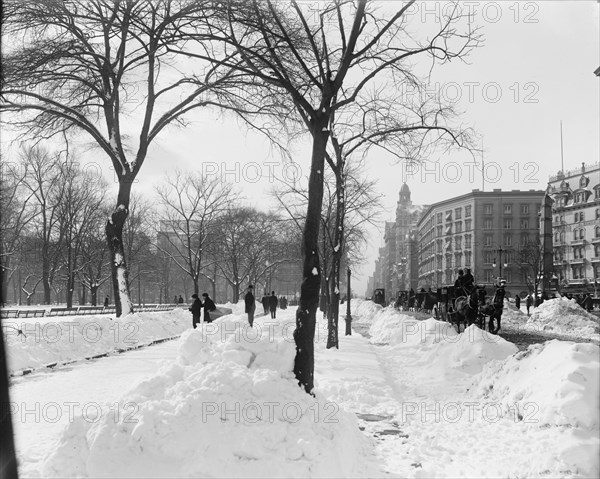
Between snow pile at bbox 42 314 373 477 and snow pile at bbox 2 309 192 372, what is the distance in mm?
5743

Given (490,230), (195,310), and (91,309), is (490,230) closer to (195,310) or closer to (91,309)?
(91,309)

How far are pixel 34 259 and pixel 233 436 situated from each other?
50544 millimetres

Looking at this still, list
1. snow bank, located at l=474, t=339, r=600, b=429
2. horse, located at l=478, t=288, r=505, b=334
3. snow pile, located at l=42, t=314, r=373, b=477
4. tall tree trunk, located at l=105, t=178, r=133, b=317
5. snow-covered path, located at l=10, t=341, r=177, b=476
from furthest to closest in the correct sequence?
1. horse, located at l=478, t=288, r=505, b=334
2. tall tree trunk, located at l=105, t=178, r=133, b=317
3. snow-covered path, located at l=10, t=341, r=177, b=476
4. snow bank, located at l=474, t=339, r=600, b=429
5. snow pile, located at l=42, t=314, r=373, b=477

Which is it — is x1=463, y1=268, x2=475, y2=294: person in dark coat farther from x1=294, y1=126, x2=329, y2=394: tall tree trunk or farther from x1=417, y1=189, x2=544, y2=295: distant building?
x1=417, y1=189, x2=544, y2=295: distant building

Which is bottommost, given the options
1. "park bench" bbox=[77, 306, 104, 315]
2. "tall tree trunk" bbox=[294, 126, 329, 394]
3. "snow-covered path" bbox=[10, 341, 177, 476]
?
"park bench" bbox=[77, 306, 104, 315]

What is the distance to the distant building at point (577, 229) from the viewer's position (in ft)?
255

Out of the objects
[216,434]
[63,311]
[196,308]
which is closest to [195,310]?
[196,308]

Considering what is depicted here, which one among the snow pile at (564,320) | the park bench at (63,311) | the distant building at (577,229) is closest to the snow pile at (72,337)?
the park bench at (63,311)

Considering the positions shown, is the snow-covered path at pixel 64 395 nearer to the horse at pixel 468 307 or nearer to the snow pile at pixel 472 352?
the snow pile at pixel 472 352

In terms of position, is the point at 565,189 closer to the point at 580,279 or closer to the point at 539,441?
the point at 580,279

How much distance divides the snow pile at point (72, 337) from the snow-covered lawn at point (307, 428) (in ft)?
18.8

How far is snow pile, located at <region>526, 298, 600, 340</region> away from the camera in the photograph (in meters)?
25.0

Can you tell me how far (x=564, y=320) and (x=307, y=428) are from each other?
25.1 metres

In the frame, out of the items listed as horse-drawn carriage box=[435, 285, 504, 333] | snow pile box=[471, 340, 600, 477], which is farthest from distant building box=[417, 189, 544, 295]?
snow pile box=[471, 340, 600, 477]
